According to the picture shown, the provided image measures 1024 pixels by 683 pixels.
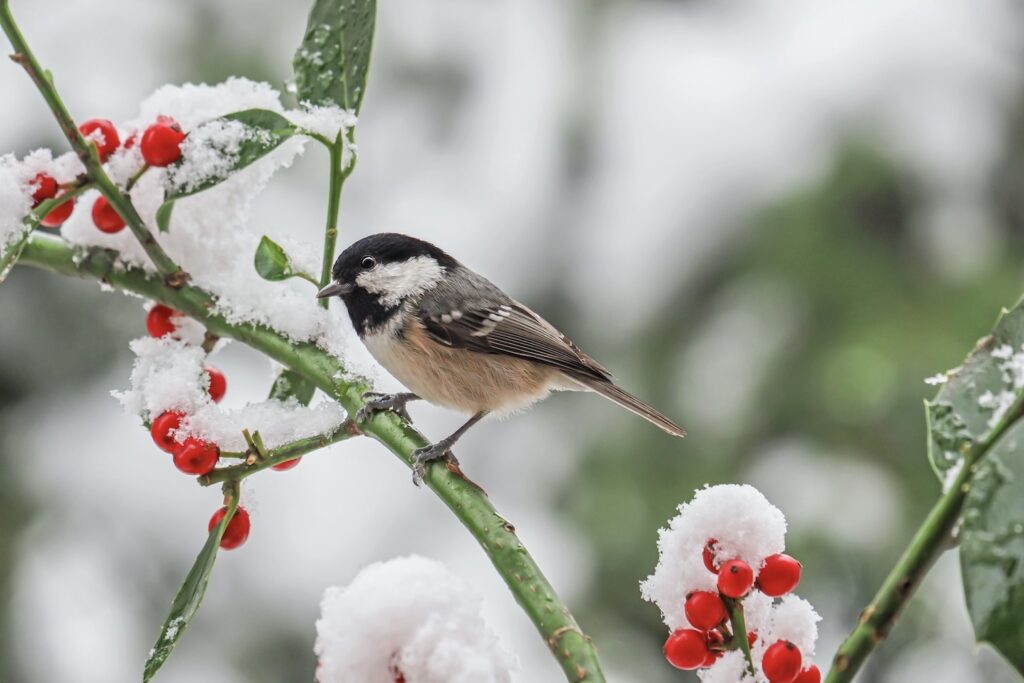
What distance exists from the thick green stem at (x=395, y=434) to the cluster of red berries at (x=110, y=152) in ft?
0.10

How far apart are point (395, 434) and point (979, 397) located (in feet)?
1.42

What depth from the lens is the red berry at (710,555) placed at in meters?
0.71

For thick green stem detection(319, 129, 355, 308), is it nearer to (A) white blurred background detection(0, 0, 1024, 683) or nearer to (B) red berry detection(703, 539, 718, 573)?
(B) red berry detection(703, 539, 718, 573)

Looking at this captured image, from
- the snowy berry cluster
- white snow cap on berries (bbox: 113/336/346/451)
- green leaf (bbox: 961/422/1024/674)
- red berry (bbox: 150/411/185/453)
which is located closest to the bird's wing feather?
white snow cap on berries (bbox: 113/336/346/451)

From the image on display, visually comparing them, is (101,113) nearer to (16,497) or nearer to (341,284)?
(16,497)

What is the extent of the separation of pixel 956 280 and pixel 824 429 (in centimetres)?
56

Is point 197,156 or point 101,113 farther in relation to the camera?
point 101,113

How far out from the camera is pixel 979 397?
23.4 inches

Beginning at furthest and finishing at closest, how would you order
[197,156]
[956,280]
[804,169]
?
[804,169]
[956,280]
[197,156]

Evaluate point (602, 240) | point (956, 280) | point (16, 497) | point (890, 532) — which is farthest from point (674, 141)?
point (16, 497)

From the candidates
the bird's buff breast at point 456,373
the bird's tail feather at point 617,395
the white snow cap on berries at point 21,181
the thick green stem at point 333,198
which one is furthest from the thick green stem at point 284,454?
the bird's tail feather at point 617,395

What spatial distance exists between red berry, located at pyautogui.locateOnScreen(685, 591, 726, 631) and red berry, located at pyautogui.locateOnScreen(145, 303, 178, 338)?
1.92 ft

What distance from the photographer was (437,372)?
5.13 ft

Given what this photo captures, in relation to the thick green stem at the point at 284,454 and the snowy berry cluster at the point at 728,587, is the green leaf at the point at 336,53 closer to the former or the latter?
the thick green stem at the point at 284,454
